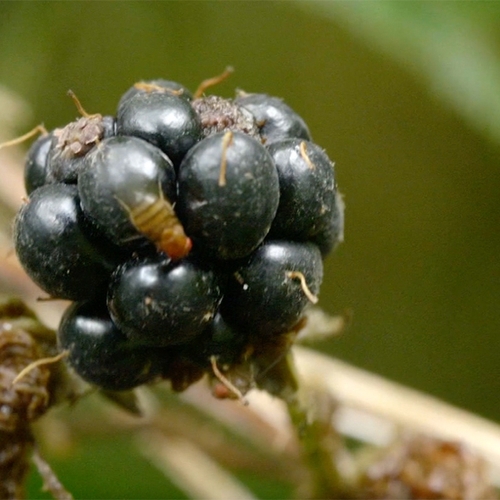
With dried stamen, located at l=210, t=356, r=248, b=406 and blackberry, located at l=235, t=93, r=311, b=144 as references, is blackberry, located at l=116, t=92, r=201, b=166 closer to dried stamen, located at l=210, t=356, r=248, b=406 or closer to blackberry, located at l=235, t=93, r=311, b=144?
blackberry, located at l=235, t=93, r=311, b=144

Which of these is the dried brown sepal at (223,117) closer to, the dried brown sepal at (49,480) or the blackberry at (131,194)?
the blackberry at (131,194)

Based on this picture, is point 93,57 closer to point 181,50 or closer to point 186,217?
point 181,50

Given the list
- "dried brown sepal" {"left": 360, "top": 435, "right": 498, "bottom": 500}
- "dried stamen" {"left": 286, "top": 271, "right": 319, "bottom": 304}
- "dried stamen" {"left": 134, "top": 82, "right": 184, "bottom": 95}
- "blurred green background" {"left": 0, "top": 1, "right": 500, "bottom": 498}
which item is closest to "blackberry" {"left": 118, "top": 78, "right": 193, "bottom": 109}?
"dried stamen" {"left": 134, "top": 82, "right": 184, "bottom": 95}

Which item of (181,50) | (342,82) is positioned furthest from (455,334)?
(181,50)

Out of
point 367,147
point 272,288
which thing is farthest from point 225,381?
point 367,147

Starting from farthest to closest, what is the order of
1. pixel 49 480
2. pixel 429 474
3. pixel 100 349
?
pixel 429 474, pixel 49 480, pixel 100 349

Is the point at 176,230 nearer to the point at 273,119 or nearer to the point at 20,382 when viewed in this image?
the point at 273,119
